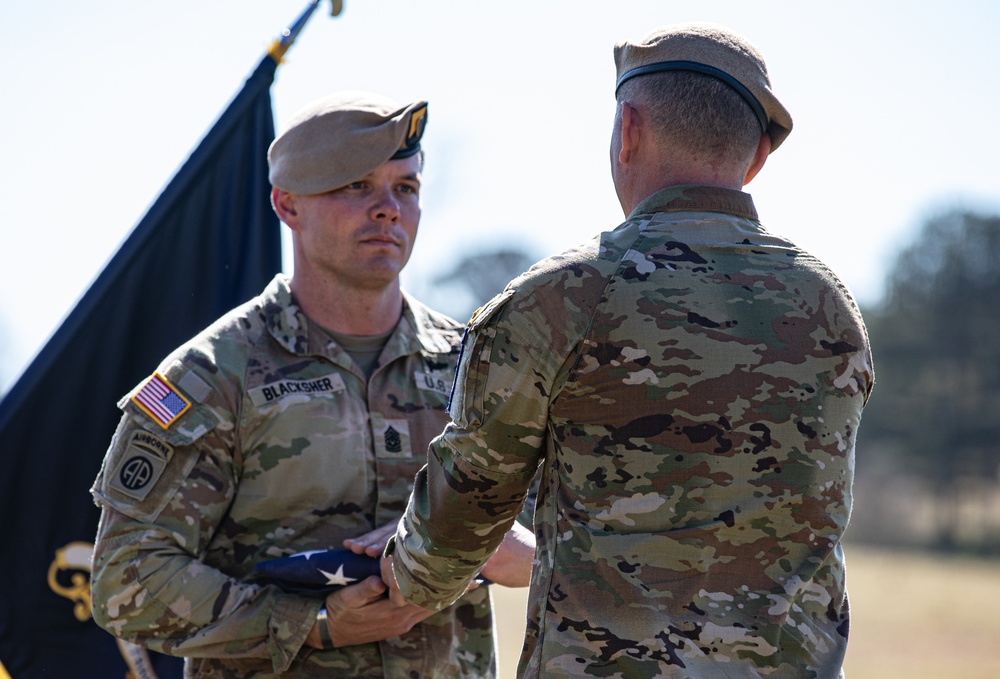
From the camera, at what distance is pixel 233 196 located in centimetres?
470

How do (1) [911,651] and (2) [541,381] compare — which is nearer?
(2) [541,381]

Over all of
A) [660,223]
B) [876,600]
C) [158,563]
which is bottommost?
[876,600]

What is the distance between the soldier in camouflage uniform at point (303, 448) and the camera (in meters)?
3.28

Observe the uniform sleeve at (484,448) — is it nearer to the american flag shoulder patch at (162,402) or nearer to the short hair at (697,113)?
the short hair at (697,113)

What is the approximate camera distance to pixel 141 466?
3.31 meters

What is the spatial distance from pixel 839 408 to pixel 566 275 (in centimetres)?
62

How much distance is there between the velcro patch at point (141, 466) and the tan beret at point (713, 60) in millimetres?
1703

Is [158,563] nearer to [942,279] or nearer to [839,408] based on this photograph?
[839,408]

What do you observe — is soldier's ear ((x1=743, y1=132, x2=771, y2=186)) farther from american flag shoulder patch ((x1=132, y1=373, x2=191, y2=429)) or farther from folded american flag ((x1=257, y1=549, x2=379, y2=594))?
american flag shoulder patch ((x1=132, y1=373, x2=191, y2=429))

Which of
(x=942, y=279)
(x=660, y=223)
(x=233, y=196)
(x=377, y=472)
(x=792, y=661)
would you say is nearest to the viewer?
(x=792, y=661)

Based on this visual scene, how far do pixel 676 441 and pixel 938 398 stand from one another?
39872mm

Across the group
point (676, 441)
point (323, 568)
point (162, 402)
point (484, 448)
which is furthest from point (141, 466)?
point (676, 441)

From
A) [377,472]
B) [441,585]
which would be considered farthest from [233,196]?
[441,585]

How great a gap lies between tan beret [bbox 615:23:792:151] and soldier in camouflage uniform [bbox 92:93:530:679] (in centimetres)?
134
